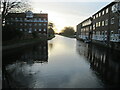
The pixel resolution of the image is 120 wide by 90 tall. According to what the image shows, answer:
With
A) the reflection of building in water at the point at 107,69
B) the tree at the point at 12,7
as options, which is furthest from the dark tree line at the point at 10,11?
the reflection of building in water at the point at 107,69

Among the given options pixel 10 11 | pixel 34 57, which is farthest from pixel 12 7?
pixel 34 57

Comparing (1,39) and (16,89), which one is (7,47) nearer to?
(1,39)

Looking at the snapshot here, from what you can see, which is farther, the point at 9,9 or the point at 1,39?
the point at 9,9

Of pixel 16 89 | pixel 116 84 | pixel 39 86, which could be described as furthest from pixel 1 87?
pixel 116 84

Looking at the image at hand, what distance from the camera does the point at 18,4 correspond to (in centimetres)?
2889

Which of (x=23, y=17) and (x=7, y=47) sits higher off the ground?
(x=23, y=17)

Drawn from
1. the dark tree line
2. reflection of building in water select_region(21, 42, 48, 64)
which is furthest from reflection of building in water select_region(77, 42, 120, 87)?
the dark tree line

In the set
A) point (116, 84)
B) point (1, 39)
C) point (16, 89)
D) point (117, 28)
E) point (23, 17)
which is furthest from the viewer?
point (23, 17)

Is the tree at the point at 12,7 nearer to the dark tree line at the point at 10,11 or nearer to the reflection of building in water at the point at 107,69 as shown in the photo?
the dark tree line at the point at 10,11

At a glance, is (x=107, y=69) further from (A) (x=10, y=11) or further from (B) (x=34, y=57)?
(A) (x=10, y=11)

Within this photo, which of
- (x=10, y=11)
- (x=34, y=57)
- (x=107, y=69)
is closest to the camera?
(x=107, y=69)

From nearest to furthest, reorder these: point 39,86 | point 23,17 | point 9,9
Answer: point 39,86, point 9,9, point 23,17

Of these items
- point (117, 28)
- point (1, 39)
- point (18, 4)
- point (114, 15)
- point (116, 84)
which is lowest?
point (116, 84)

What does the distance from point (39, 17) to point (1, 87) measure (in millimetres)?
61034
